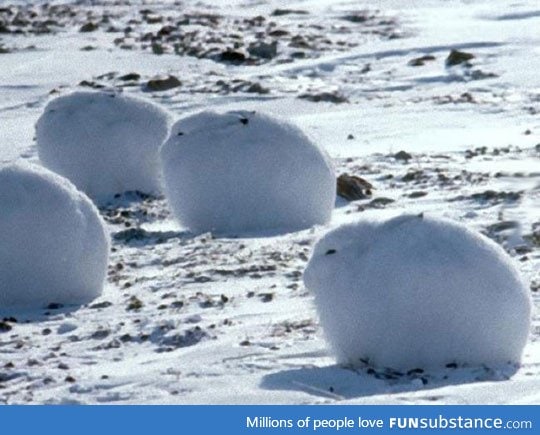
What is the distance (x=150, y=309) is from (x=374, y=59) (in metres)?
13.2

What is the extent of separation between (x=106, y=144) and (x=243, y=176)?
1840 mm

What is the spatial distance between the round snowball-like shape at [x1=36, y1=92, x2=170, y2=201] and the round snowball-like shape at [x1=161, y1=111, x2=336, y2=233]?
51.1 inches

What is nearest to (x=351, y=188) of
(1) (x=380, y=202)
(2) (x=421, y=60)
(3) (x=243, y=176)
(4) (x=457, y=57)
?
(1) (x=380, y=202)

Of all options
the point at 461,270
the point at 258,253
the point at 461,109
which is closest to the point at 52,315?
the point at 258,253

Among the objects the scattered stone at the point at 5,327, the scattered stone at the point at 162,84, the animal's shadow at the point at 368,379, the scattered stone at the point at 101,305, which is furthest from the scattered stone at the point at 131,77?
the animal's shadow at the point at 368,379

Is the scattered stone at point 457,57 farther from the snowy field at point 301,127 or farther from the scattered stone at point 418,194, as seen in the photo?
the scattered stone at point 418,194

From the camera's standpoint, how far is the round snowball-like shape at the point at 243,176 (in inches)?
452

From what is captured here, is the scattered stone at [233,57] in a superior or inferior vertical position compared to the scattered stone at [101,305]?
inferior

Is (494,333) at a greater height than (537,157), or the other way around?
(494,333)

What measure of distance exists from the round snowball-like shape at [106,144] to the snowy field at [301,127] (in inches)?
5.0

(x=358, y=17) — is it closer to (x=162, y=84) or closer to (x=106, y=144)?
(x=162, y=84)

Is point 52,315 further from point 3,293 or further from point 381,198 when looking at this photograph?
point 381,198

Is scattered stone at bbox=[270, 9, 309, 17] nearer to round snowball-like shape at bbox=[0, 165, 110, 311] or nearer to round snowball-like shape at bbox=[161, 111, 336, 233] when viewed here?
round snowball-like shape at bbox=[161, 111, 336, 233]

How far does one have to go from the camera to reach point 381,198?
12820 mm
